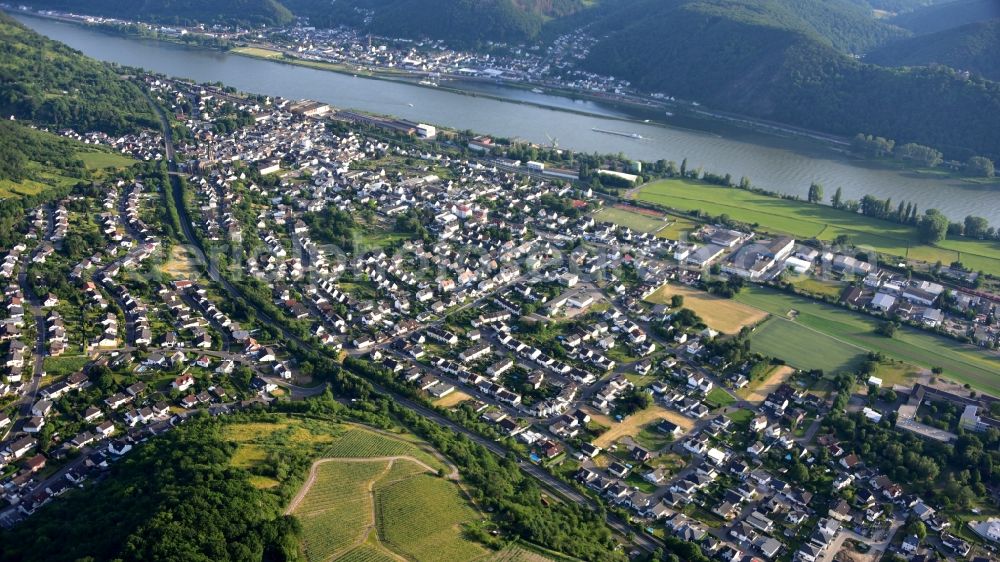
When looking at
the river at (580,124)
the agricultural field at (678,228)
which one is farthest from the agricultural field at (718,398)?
the river at (580,124)

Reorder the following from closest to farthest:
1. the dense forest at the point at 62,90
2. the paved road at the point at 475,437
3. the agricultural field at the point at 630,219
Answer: the paved road at the point at 475,437, the agricultural field at the point at 630,219, the dense forest at the point at 62,90

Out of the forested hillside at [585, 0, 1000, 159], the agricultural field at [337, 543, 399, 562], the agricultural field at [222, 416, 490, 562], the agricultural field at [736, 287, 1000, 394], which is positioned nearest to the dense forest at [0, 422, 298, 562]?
the agricultural field at [222, 416, 490, 562]

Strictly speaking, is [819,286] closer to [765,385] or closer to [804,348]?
[804,348]

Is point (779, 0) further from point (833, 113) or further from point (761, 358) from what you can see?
point (761, 358)

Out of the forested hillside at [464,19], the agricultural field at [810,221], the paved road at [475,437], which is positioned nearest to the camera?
the paved road at [475,437]

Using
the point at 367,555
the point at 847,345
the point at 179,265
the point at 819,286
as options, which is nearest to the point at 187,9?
the point at 179,265

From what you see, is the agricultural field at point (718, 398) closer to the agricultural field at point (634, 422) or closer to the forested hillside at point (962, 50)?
the agricultural field at point (634, 422)

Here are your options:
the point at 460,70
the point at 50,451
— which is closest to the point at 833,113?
the point at 460,70
